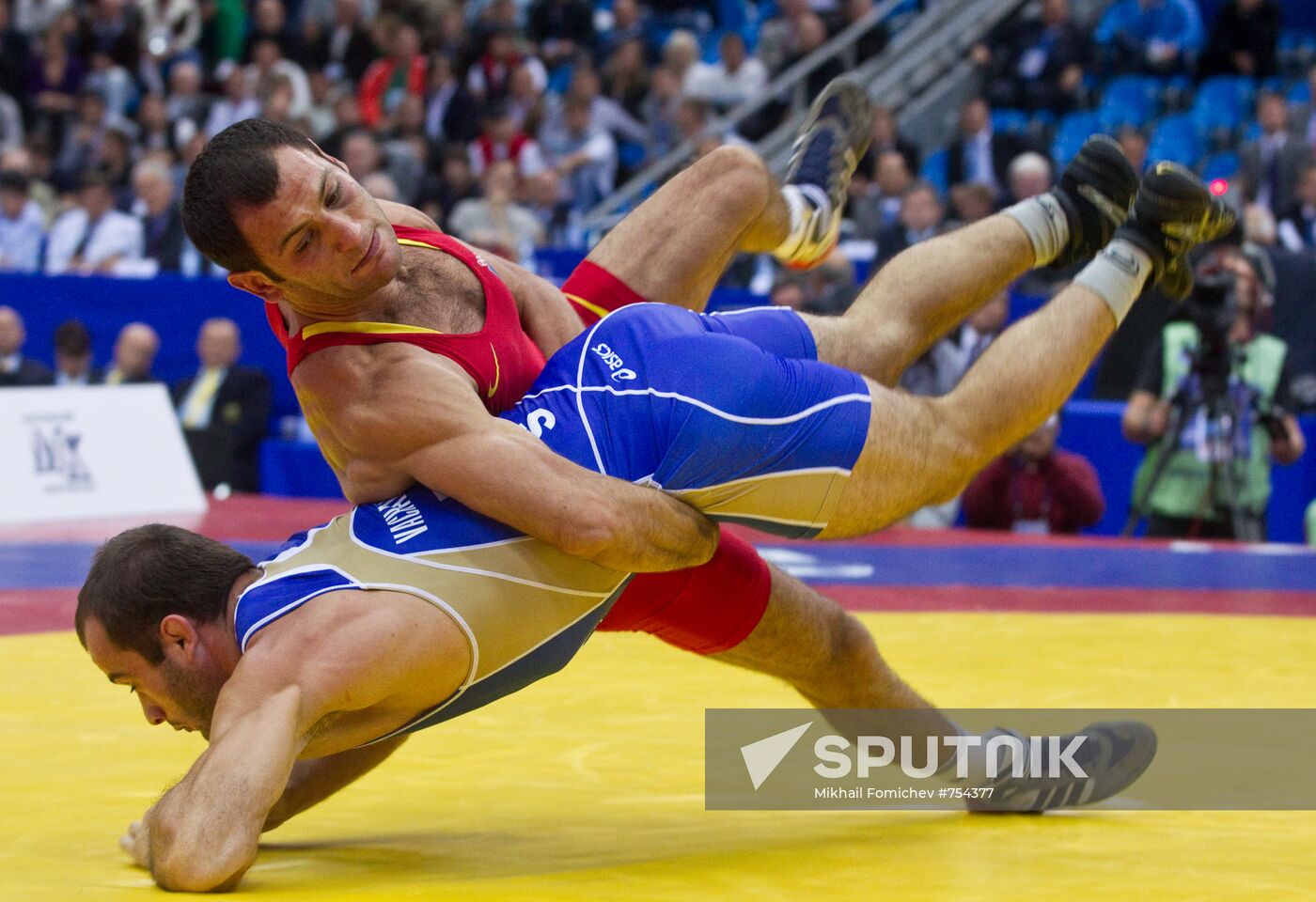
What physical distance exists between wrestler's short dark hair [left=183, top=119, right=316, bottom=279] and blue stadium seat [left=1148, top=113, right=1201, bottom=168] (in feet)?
25.7

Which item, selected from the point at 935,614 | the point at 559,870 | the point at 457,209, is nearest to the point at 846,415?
the point at 559,870

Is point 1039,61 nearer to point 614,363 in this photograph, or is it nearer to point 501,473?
point 614,363

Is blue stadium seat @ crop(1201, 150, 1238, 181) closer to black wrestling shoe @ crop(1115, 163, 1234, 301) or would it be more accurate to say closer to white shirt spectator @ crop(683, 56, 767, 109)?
white shirt spectator @ crop(683, 56, 767, 109)

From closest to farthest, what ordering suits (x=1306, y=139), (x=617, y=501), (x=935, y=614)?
1. (x=617, y=501)
2. (x=935, y=614)
3. (x=1306, y=139)

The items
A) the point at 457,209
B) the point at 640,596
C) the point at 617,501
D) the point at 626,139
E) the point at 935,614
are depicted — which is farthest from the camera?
the point at 626,139

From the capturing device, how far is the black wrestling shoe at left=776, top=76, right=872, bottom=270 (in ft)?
12.5

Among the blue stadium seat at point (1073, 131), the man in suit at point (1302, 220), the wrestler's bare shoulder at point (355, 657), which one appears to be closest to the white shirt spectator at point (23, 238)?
the blue stadium seat at point (1073, 131)

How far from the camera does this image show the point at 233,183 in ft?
8.95

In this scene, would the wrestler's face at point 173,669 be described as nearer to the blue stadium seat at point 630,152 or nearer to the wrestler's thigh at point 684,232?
the wrestler's thigh at point 684,232

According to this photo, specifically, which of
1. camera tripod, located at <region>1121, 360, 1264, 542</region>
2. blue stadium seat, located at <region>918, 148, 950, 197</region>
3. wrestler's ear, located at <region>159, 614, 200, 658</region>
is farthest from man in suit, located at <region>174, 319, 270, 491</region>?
wrestler's ear, located at <region>159, 614, 200, 658</region>

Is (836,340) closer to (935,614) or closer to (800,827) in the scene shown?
(800,827)

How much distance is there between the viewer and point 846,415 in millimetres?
2916

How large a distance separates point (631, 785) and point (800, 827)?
0.39 meters

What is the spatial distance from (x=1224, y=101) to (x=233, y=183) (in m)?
8.75
